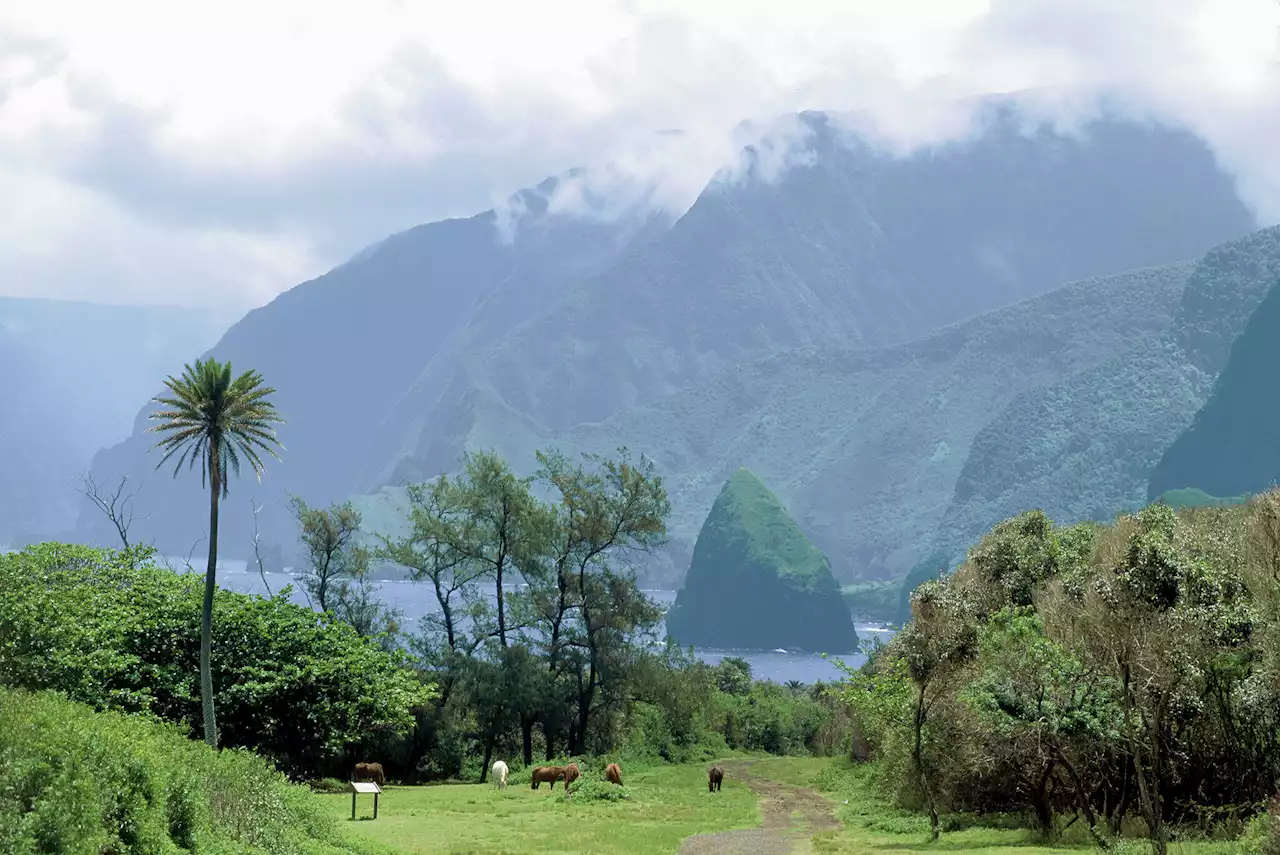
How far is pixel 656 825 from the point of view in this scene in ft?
136

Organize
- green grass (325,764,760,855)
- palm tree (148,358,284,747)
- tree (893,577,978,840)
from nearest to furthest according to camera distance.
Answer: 1. green grass (325,764,760,855)
2. tree (893,577,978,840)
3. palm tree (148,358,284,747)

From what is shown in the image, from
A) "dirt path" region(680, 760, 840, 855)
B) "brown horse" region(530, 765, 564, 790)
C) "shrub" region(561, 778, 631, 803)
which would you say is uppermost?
"brown horse" region(530, 765, 564, 790)

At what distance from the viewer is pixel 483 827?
38.5 m

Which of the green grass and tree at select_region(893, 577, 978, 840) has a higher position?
tree at select_region(893, 577, 978, 840)

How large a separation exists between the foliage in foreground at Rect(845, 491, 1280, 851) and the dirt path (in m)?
4.42

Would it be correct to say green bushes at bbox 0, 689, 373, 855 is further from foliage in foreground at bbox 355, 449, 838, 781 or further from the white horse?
foliage in foreground at bbox 355, 449, 838, 781

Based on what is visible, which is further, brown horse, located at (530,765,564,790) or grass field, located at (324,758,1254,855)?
brown horse, located at (530,765,564,790)

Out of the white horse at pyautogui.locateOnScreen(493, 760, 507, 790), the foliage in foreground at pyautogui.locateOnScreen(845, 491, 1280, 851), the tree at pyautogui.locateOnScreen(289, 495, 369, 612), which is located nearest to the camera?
the foliage in foreground at pyautogui.locateOnScreen(845, 491, 1280, 851)

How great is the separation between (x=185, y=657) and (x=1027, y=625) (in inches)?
1380

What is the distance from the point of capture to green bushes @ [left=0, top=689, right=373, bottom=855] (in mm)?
21766

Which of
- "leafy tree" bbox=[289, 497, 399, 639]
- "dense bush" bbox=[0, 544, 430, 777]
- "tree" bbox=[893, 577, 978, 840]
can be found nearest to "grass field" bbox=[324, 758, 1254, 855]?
"tree" bbox=[893, 577, 978, 840]

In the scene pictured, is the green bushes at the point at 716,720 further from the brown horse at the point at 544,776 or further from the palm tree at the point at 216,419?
the palm tree at the point at 216,419

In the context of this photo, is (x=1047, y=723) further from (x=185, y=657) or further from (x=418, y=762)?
(x=418, y=762)

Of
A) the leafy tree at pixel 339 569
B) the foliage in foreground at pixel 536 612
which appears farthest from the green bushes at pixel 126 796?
the leafy tree at pixel 339 569
